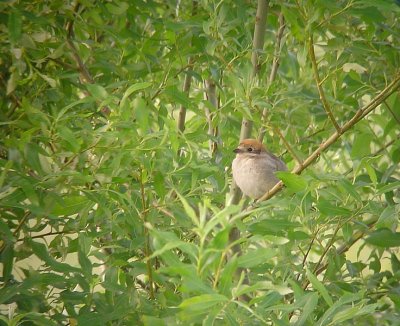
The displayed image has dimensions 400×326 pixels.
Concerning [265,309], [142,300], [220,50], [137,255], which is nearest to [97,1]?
[220,50]

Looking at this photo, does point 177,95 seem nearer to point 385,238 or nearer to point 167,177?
point 167,177

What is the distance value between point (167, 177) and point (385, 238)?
1081 mm

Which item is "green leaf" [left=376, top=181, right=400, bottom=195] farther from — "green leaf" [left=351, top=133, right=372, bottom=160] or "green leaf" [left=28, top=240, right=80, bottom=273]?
"green leaf" [left=28, top=240, right=80, bottom=273]

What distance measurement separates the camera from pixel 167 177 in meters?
3.41

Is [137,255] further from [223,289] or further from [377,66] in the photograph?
[377,66]

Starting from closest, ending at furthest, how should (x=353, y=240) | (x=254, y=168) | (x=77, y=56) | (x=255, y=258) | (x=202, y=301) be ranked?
(x=202, y=301) < (x=255, y=258) < (x=77, y=56) < (x=353, y=240) < (x=254, y=168)

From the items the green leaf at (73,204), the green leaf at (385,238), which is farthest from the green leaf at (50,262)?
the green leaf at (385,238)

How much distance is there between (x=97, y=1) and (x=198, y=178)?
3.69 feet

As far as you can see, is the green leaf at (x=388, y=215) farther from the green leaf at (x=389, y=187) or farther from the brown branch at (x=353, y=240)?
the brown branch at (x=353, y=240)

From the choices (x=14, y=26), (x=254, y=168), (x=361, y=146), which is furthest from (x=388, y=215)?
(x=254, y=168)

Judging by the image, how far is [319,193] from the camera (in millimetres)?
3287

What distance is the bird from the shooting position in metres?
5.01

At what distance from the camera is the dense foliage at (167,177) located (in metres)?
2.74

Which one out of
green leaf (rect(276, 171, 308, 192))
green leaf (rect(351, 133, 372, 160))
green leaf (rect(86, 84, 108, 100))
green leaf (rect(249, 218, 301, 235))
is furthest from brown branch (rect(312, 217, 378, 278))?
green leaf (rect(86, 84, 108, 100))
